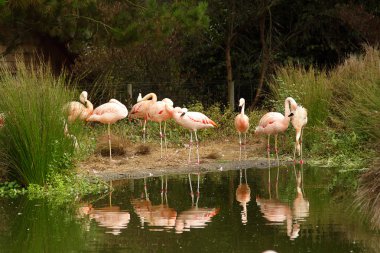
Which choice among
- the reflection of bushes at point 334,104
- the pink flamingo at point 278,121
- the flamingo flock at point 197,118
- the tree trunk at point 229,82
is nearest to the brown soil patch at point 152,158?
the flamingo flock at point 197,118

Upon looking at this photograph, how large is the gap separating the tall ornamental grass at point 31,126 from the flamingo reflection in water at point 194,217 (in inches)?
81.0

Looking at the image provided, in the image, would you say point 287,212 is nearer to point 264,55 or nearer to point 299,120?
point 299,120

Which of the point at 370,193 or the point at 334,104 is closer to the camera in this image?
the point at 370,193

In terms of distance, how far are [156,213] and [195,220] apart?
27.4 inches

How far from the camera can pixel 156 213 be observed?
10.2 metres

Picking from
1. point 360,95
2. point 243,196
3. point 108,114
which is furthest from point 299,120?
point 243,196

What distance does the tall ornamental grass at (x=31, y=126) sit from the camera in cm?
1142

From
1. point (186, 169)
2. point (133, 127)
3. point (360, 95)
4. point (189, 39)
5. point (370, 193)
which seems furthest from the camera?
point (189, 39)

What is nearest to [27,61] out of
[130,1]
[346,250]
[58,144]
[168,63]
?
[168,63]

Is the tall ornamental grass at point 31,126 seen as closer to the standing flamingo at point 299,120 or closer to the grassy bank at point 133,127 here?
the grassy bank at point 133,127

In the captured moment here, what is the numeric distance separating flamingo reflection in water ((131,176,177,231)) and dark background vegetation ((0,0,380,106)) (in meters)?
6.71

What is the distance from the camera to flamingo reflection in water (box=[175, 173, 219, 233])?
367 inches

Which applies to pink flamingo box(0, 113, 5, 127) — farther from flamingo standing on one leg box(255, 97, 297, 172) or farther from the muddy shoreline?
flamingo standing on one leg box(255, 97, 297, 172)

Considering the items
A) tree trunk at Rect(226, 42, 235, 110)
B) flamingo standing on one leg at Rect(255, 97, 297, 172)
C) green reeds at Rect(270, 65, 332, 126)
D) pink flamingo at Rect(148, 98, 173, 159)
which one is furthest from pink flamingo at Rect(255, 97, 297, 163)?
tree trunk at Rect(226, 42, 235, 110)
